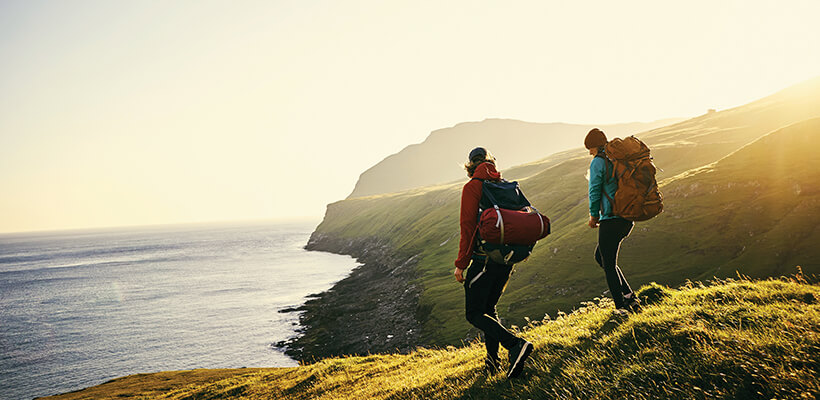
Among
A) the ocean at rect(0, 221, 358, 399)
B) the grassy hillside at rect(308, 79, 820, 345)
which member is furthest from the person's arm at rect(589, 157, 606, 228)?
the ocean at rect(0, 221, 358, 399)

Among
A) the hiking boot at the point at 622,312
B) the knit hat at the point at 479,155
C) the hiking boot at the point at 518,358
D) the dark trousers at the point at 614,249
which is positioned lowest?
the hiking boot at the point at 622,312

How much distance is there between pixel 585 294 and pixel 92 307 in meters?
94.3

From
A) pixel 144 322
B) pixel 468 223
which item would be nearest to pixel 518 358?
pixel 468 223

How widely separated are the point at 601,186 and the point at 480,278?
131 inches

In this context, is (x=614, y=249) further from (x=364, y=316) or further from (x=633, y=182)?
(x=364, y=316)

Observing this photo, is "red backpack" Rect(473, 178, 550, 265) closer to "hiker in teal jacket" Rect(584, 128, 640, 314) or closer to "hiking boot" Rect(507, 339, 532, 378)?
"hiking boot" Rect(507, 339, 532, 378)

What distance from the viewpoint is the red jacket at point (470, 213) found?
631 cm

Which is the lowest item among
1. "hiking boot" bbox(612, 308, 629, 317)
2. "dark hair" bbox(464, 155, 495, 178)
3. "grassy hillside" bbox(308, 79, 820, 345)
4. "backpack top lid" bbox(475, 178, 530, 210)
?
"grassy hillside" bbox(308, 79, 820, 345)

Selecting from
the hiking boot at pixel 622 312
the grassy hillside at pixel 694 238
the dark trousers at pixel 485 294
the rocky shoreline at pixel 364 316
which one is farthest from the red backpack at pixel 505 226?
the rocky shoreline at pixel 364 316

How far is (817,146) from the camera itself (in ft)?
103

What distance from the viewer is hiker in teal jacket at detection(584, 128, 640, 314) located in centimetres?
761

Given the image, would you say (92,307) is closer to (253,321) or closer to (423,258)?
(253,321)

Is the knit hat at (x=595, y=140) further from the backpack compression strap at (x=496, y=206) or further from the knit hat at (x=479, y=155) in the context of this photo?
the backpack compression strap at (x=496, y=206)

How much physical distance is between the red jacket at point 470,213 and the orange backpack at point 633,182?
8.71 ft
